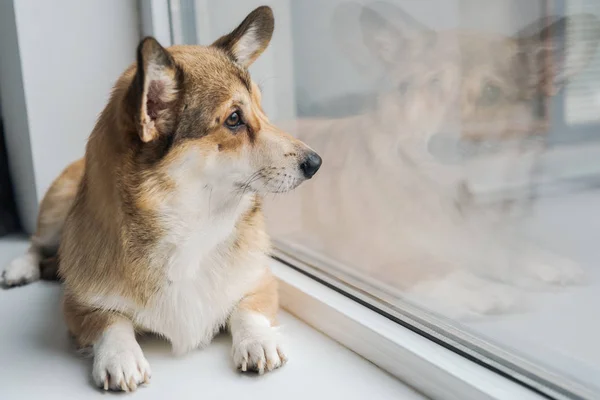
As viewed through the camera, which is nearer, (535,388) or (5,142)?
(535,388)

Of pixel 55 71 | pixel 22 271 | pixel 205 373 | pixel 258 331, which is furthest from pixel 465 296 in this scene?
pixel 55 71

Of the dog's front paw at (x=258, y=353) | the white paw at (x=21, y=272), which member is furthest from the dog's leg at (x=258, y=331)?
the white paw at (x=21, y=272)

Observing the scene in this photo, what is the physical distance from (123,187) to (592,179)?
771mm

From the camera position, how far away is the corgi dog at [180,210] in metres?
0.97

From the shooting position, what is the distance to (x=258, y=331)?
1.04m

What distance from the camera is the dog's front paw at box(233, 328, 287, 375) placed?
99 cm

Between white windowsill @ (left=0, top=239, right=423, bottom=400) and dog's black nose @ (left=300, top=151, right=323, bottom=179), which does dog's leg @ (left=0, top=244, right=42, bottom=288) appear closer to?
white windowsill @ (left=0, top=239, right=423, bottom=400)

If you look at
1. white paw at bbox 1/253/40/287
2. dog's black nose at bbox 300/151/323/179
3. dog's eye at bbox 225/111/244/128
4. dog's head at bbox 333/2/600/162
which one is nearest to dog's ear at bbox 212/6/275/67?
dog's eye at bbox 225/111/244/128

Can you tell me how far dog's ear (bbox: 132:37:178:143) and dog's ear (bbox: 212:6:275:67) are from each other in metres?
Answer: 0.19

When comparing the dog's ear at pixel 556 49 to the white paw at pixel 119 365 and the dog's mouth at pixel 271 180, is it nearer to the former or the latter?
the dog's mouth at pixel 271 180

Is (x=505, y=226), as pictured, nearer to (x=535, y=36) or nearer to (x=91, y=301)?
(x=535, y=36)

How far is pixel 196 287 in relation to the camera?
106cm

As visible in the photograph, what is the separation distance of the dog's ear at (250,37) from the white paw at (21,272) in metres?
0.78

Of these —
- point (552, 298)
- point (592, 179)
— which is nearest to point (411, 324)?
point (552, 298)
